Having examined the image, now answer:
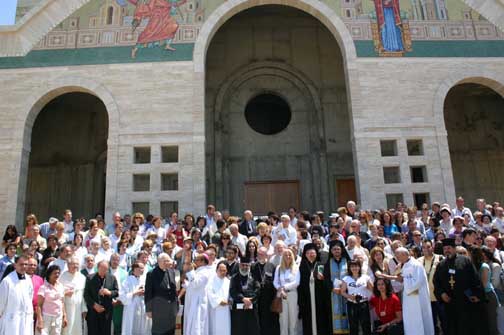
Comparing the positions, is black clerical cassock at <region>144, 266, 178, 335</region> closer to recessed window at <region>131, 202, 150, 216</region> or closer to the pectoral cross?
the pectoral cross

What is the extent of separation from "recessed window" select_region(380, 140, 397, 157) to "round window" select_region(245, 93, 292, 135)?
5.03 meters

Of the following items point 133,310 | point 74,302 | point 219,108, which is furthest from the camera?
point 219,108

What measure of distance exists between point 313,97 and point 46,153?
12205 millimetres

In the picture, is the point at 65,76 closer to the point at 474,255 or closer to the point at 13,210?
the point at 13,210

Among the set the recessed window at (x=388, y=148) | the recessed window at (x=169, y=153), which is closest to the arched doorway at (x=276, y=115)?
the recessed window at (x=169, y=153)

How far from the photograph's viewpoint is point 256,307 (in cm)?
712

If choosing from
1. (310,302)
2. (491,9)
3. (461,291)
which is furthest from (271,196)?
(461,291)

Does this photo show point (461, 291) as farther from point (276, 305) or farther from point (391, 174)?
point (391, 174)

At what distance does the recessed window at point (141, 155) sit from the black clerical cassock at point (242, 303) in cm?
817

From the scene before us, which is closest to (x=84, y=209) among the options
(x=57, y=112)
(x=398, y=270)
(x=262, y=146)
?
(x=57, y=112)

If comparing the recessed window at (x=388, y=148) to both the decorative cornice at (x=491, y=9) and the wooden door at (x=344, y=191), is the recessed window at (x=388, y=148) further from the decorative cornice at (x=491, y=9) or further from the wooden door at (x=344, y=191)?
the decorative cornice at (x=491, y=9)

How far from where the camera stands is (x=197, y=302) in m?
7.12

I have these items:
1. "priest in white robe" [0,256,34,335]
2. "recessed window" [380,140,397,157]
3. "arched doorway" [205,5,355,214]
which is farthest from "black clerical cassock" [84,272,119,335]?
"recessed window" [380,140,397,157]

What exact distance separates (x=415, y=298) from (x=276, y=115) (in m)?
13.4
